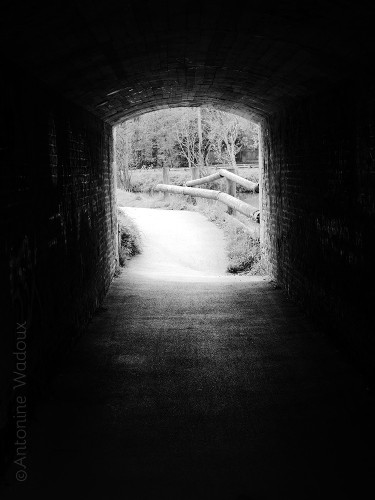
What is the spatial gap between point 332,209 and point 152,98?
14.9ft

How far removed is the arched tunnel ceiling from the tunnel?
2cm

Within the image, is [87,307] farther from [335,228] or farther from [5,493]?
[5,493]

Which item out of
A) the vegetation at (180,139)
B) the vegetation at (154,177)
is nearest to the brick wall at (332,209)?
the vegetation at (180,139)

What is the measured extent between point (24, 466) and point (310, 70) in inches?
195

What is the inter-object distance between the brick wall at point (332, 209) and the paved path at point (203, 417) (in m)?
0.54

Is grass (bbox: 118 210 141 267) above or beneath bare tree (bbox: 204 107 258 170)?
beneath

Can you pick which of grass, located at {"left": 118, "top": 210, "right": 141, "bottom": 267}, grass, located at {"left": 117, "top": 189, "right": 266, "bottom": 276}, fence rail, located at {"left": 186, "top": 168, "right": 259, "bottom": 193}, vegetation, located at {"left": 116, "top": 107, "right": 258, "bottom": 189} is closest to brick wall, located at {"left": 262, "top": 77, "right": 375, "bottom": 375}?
grass, located at {"left": 117, "top": 189, "right": 266, "bottom": 276}

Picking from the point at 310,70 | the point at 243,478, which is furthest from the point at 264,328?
the point at 243,478

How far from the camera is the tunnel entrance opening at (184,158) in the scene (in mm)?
27469

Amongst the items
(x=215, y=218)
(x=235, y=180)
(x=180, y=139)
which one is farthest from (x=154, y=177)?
(x=235, y=180)

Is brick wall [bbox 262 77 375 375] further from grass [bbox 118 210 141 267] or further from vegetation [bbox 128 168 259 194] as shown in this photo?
vegetation [bbox 128 168 259 194]

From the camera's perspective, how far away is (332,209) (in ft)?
24.5

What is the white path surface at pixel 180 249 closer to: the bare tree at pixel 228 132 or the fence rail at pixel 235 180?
the fence rail at pixel 235 180

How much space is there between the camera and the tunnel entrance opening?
90.1 feet
